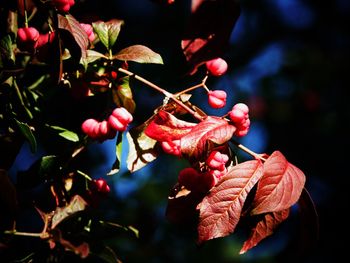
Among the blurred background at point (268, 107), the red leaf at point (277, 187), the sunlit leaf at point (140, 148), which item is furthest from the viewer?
the blurred background at point (268, 107)

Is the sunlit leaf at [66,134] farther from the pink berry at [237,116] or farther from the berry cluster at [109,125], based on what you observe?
the pink berry at [237,116]

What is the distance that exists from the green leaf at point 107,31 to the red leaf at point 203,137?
0.74 feet

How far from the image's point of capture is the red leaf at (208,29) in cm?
80

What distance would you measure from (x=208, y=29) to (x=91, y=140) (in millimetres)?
280

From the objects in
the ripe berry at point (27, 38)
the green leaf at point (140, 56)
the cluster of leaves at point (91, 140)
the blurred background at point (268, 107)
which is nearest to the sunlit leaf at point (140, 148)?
the cluster of leaves at point (91, 140)

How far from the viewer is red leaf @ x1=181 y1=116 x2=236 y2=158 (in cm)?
69

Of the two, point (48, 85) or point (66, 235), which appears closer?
point (66, 235)

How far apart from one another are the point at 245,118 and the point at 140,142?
7.0 inches

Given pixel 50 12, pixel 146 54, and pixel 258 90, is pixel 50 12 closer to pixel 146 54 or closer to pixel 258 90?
pixel 146 54

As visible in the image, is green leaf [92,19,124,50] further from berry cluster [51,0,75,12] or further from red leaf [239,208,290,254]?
red leaf [239,208,290,254]

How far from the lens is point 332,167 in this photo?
3.09 meters

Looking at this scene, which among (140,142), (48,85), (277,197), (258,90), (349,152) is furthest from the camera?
(349,152)

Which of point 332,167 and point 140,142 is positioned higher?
point 140,142

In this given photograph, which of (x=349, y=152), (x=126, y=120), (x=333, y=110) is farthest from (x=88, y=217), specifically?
(x=349, y=152)
